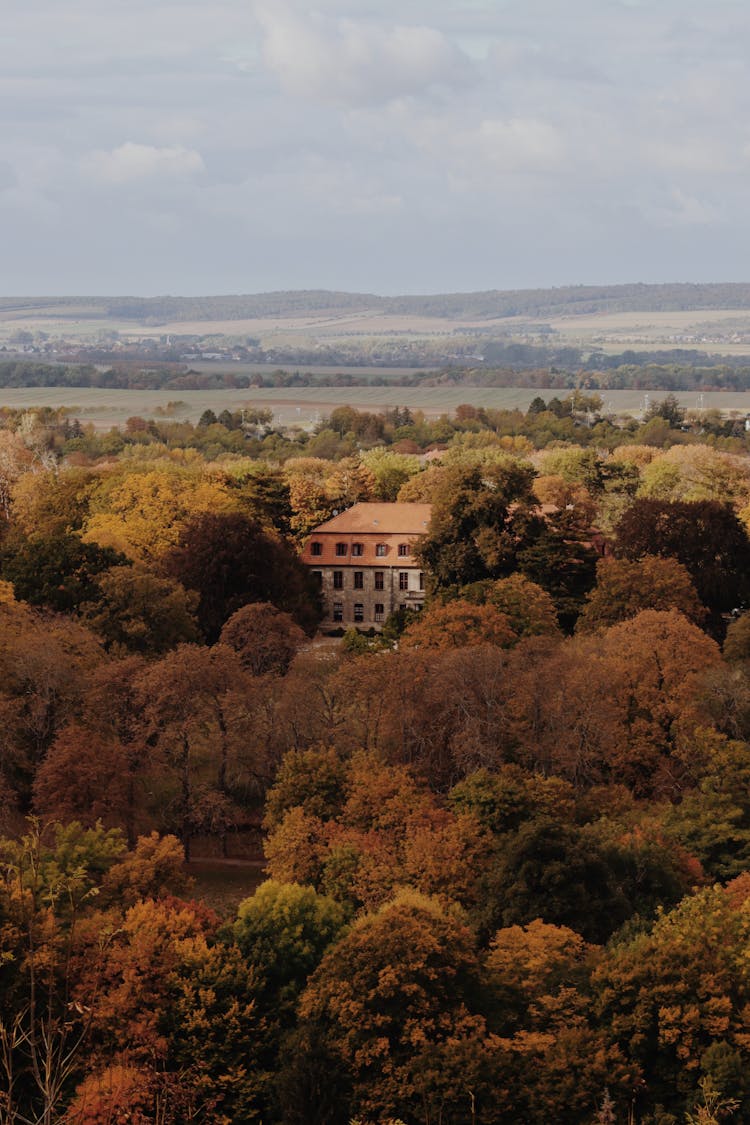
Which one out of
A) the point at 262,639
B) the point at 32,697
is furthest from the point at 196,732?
the point at 262,639

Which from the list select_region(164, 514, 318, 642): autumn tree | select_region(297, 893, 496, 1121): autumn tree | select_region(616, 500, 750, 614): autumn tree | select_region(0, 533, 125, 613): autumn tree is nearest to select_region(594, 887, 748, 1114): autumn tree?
select_region(297, 893, 496, 1121): autumn tree

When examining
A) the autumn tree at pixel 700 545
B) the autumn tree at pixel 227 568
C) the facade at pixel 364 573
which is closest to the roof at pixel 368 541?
the facade at pixel 364 573

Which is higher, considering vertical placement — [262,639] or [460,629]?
[460,629]

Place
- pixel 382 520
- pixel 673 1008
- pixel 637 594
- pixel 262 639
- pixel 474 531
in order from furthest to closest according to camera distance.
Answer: pixel 382 520 → pixel 474 531 → pixel 637 594 → pixel 262 639 → pixel 673 1008

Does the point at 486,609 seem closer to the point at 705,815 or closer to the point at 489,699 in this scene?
the point at 489,699

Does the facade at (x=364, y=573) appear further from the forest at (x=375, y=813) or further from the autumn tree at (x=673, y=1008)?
the autumn tree at (x=673, y=1008)

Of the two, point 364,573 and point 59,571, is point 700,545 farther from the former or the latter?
point 59,571
